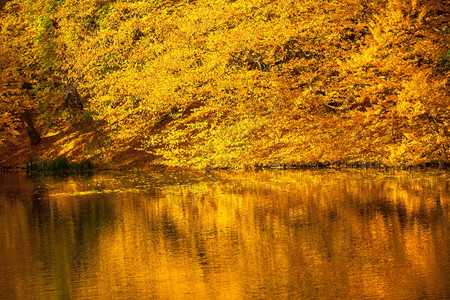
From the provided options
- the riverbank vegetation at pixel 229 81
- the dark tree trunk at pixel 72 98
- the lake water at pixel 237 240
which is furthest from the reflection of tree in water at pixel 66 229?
the dark tree trunk at pixel 72 98

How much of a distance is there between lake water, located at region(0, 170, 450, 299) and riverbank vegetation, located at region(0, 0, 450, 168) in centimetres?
303

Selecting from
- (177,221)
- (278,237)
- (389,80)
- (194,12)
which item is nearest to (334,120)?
(389,80)

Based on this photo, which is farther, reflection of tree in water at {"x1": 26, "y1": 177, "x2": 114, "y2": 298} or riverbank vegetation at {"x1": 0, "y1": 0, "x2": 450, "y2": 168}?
riverbank vegetation at {"x1": 0, "y1": 0, "x2": 450, "y2": 168}

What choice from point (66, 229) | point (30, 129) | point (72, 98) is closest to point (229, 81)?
point (66, 229)

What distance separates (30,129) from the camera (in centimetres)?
3966

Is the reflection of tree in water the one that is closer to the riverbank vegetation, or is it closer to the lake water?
the lake water

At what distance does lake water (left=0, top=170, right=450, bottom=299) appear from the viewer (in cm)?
967

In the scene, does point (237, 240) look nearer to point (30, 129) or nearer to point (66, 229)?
point (66, 229)

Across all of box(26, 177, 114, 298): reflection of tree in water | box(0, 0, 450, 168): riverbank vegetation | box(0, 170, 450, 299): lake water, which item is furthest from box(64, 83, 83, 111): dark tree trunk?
box(0, 170, 450, 299): lake water

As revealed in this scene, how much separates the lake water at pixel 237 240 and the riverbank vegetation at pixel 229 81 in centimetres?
303

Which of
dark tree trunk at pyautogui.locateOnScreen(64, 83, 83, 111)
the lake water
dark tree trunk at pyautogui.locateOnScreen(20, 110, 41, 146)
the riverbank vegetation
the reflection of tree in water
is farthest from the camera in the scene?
dark tree trunk at pyautogui.locateOnScreen(20, 110, 41, 146)

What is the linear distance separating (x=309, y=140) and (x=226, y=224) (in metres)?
12.6

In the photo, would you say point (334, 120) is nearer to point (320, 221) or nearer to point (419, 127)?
point (419, 127)

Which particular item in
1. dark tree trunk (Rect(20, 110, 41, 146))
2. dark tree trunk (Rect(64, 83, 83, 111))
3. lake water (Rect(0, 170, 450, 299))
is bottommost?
lake water (Rect(0, 170, 450, 299))
